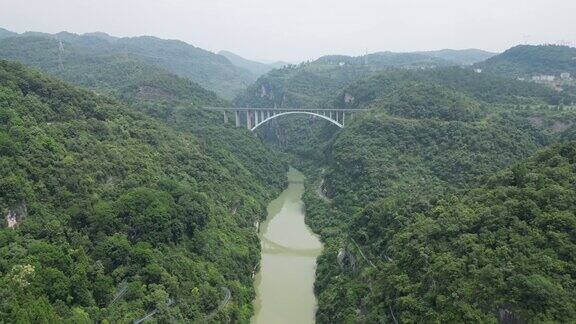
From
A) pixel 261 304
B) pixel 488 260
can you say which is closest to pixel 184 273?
pixel 261 304

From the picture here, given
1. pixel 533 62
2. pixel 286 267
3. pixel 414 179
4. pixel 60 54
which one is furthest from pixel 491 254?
pixel 60 54

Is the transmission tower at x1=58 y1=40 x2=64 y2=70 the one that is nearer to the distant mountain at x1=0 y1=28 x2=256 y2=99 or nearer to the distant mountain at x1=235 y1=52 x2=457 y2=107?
the distant mountain at x1=0 y1=28 x2=256 y2=99

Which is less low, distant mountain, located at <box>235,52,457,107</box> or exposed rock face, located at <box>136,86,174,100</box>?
exposed rock face, located at <box>136,86,174,100</box>

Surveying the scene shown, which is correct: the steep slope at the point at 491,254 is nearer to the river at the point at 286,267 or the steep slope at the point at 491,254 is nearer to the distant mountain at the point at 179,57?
the river at the point at 286,267

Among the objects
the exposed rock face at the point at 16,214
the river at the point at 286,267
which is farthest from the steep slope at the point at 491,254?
the exposed rock face at the point at 16,214

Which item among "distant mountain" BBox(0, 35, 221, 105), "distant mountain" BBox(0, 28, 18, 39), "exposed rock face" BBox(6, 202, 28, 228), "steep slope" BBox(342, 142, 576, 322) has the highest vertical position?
"distant mountain" BBox(0, 28, 18, 39)

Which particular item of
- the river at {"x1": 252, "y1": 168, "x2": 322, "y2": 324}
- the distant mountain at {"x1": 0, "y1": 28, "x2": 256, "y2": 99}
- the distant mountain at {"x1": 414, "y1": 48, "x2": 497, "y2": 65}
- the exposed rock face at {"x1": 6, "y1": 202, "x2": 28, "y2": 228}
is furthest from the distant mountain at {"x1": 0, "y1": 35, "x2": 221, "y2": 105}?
the distant mountain at {"x1": 414, "y1": 48, "x2": 497, "y2": 65}

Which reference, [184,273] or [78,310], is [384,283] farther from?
[78,310]
